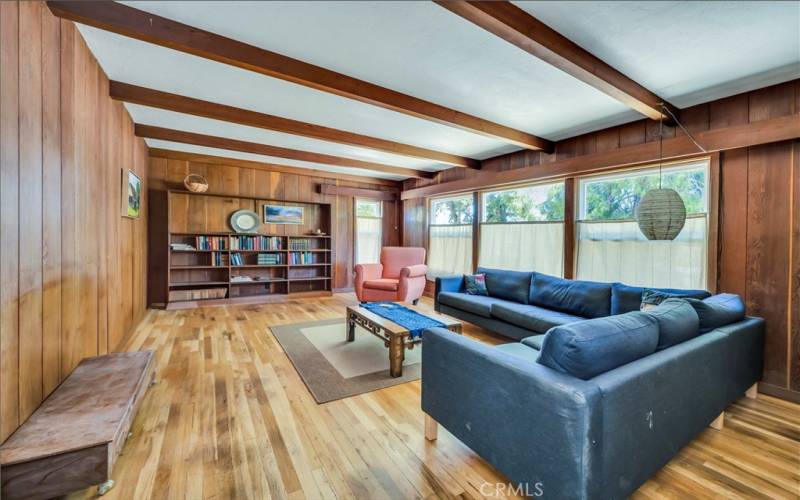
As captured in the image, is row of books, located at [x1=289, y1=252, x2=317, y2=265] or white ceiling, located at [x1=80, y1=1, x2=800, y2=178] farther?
row of books, located at [x1=289, y1=252, x2=317, y2=265]

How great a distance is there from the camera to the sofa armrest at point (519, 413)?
1.12 metres

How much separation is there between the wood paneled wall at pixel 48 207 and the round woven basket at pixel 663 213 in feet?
12.3

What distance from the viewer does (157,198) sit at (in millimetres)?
5035

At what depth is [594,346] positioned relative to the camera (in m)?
1.27

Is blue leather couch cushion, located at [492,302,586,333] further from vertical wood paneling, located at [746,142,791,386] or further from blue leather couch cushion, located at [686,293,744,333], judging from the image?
vertical wood paneling, located at [746,142,791,386]

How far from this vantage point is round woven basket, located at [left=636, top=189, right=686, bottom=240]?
2.43 meters

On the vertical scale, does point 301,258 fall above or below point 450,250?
below

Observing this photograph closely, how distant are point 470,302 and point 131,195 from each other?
12.9 feet

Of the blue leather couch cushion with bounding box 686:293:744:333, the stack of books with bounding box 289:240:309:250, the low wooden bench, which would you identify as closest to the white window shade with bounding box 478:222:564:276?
the blue leather couch cushion with bounding box 686:293:744:333

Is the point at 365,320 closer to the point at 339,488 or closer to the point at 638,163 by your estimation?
the point at 339,488

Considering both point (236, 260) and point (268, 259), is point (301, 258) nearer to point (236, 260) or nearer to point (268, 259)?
point (268, 259)

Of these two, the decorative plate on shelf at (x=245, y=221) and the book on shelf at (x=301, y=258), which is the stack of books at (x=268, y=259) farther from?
the decorative plate on shelf at (x=245, y=221)

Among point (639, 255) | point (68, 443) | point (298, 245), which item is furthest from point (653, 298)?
point (298, 245)

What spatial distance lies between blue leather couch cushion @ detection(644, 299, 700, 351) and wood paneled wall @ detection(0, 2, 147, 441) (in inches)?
116
